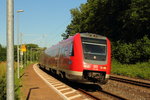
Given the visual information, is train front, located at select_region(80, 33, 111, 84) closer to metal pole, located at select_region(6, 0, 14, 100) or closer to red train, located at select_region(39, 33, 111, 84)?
red train, located at select_region(39, 33, 111, 84)

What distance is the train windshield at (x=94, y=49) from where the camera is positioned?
13.9 m

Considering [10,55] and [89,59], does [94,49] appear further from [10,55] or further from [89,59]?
[10,55]

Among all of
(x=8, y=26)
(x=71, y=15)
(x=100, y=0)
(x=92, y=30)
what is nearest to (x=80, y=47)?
(x=8, y=26)

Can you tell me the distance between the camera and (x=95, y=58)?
13.9m

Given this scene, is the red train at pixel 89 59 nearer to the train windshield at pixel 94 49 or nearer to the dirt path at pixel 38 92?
the train windshield at pixel 94 49

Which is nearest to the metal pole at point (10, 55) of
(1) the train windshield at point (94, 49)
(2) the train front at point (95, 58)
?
(2) the train front at point (95, 58)

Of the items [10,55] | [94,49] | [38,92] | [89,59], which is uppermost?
[94,49]

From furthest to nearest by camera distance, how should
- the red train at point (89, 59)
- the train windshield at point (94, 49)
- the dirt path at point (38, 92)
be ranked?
the train windshield at point (94, 49), the red train at point (89, 59), the dirt path at point (38, 92)

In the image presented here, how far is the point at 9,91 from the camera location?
5.00 m

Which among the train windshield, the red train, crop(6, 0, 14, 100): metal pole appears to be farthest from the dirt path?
crop(6, 0, 14, 100): metal pole

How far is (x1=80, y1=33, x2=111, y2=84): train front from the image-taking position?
13587 mm

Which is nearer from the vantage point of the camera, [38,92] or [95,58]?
[38,92]

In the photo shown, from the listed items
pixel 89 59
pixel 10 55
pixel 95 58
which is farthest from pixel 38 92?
pixel 10 55

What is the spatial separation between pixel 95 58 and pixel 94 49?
0.58 m
